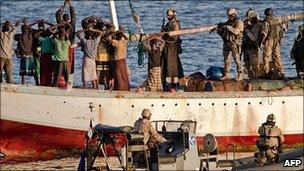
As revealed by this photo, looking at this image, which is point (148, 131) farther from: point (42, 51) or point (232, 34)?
point (232, 34)

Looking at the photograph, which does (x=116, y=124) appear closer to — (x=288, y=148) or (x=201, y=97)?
(x=201, y=97)

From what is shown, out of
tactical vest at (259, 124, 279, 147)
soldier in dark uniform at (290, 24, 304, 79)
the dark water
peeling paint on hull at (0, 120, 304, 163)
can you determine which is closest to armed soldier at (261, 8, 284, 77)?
soldier in dark uniform at (290, 24, 304, 79)

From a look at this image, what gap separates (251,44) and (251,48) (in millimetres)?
140

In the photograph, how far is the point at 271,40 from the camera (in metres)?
38.6

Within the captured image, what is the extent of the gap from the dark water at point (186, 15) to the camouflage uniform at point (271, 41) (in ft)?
37.8

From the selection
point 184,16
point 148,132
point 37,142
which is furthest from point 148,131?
point 184,16

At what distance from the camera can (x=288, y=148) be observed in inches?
1508

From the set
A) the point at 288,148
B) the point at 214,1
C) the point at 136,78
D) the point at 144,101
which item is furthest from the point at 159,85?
the point at 214,1

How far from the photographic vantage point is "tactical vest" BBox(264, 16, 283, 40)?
3834 centimetres

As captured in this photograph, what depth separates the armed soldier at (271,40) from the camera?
38188 millimetres

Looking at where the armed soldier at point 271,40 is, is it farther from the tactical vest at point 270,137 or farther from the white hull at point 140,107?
the tactical vest at point 270,137

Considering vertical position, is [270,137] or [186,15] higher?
[186,15]

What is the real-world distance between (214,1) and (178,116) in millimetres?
48120

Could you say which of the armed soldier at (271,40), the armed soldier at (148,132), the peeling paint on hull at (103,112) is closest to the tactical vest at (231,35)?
the armed soldier at (271,40)
